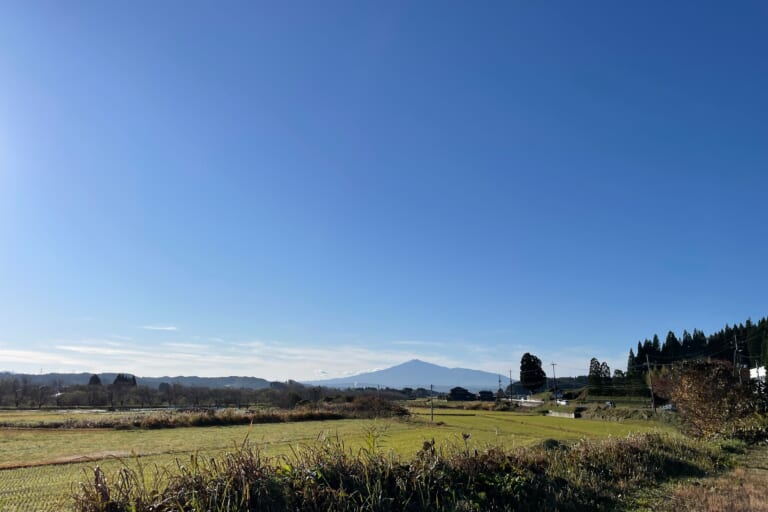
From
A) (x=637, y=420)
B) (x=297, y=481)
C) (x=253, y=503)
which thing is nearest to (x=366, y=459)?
(x=297, y=481)

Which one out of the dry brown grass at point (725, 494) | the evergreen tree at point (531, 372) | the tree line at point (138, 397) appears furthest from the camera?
the evergreen tree at point (531, 372)

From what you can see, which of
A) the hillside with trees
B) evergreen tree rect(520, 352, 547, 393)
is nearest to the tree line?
evergreen tree rect(520, 352, 547, 393)

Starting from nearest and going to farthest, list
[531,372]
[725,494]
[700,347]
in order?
[725,494] < [531,372] < [700,347]

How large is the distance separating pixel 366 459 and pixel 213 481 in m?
2.07

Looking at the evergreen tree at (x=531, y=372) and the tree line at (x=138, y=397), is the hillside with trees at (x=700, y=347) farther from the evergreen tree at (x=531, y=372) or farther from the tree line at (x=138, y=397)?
the tree line at (x=138, y=397)

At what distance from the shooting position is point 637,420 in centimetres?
3419

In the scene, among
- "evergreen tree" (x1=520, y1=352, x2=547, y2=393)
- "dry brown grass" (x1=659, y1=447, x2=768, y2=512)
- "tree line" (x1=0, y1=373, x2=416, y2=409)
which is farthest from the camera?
"evergreen tree" (x1=520, y1=352, x2=547, y2=393)

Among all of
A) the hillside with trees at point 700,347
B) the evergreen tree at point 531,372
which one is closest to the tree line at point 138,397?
the evergreen tree at point 531,372

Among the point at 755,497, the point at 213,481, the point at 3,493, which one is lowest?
the point at 3,493

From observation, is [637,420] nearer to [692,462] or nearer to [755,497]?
[692,462]

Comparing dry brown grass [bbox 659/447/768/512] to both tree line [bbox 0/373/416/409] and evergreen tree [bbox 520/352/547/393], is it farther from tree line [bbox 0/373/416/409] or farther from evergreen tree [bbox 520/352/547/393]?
evergreen tree [bbox 520/352/547/393]

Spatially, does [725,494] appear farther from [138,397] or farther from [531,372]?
[138,397]

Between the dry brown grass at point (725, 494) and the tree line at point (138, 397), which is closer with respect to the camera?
the dry brown grass at point (725, 494)

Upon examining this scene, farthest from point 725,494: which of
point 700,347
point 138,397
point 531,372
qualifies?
point 700,347
